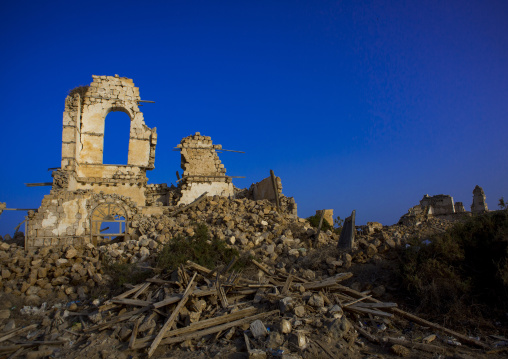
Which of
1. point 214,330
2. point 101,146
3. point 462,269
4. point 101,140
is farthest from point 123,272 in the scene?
point 101,140

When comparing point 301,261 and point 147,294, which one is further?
point 301,261

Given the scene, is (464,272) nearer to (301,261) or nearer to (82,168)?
(301,261)

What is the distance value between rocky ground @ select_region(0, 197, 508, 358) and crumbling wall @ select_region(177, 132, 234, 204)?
7.03 m

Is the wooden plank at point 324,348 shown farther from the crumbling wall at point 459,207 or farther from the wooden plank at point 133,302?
the crumbling wall at point 459,207

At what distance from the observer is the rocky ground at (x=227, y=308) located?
4988 millimetres

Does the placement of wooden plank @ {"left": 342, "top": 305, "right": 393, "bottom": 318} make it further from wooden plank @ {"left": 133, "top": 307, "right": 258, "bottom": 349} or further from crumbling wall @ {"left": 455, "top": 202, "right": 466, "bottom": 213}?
crumbling wall @ {"left": 455, "top": 202, "right": 466, "bottom": 213}

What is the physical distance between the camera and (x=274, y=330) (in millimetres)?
5074

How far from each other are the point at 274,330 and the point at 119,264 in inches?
195

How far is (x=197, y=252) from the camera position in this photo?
851cm

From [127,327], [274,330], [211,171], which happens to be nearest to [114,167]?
[211,171]

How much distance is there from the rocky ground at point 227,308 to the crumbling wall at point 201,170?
7031mm

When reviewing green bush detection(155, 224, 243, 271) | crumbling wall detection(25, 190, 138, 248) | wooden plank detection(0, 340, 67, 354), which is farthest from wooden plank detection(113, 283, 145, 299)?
crumbling wall detection(25, 190, 138, 248)

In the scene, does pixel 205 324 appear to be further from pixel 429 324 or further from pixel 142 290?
pixel 429 324

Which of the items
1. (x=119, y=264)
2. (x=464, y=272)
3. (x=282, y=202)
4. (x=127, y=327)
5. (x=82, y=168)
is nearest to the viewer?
(x=127, y=327)
